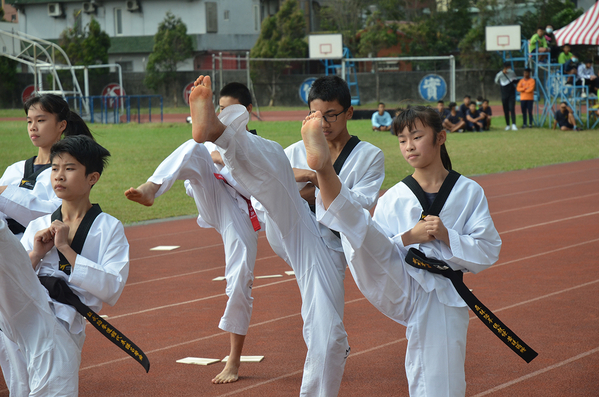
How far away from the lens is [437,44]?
34.2 m

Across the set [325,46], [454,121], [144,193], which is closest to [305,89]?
[325,46]

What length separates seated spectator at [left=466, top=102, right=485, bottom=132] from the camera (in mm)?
19547

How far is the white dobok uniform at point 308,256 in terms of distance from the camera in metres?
2.76

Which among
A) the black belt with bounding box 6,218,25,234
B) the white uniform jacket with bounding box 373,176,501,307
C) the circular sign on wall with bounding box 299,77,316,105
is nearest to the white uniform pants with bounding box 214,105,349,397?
the white uniform jacket with bounding box 373,176,501,307

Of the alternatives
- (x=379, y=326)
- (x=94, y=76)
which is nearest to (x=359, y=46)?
(x=94, y=76)

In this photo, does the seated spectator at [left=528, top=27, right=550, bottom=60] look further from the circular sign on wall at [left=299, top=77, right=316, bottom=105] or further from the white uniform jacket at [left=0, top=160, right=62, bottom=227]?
the white uniform jacket at [left=0, top=160, right=62, bottom=227]

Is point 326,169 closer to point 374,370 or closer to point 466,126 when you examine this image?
point 374,370

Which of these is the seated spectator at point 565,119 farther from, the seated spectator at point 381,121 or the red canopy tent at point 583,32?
the seated spectator at point 381,121

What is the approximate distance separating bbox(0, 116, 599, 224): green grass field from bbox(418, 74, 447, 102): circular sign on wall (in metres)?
6.18

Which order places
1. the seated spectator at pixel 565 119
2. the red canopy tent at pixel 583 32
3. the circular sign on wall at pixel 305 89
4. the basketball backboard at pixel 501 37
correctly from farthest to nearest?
the circular sign on wall at pixel 305 89, the basketball backboard at pixel 501 37, the seated spectator at pixel 565 119, the red canopy tent at pixel 583 32

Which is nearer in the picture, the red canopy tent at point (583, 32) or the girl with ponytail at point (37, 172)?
the girl with ponytail at point (37, 172)

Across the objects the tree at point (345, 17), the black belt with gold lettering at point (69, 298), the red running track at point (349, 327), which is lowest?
the red running track at point (349, 327)

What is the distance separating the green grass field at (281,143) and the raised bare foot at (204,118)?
6177 mm

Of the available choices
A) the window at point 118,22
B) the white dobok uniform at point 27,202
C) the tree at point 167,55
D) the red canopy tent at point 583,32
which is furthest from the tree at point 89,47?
the white dobok uniform at point 27,202
